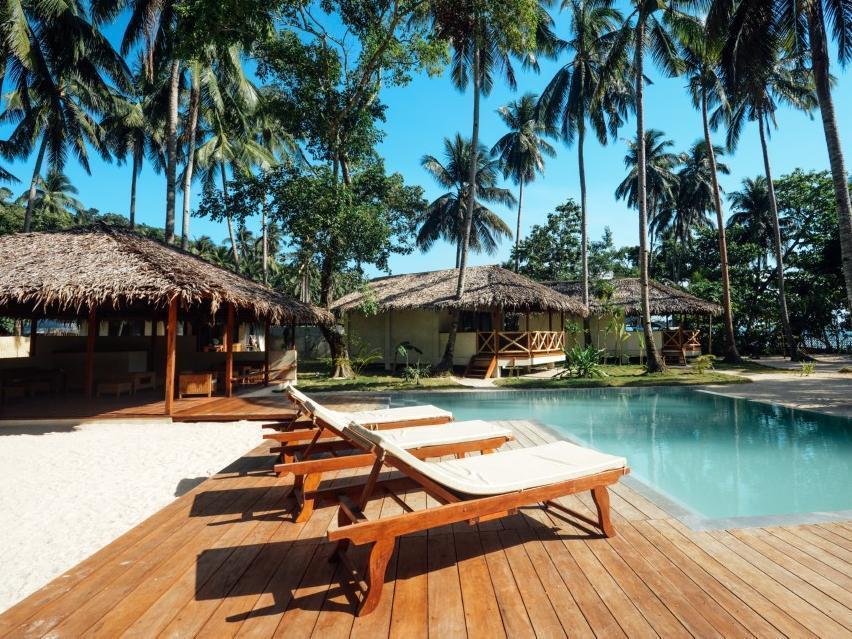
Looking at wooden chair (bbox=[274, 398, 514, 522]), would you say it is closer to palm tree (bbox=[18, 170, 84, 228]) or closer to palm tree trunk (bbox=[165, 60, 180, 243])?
palm tree trunk (bbox=[165, 60, 180, 243])

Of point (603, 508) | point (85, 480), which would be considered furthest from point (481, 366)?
point (603, 508)

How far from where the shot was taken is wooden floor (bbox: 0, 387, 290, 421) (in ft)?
23.6

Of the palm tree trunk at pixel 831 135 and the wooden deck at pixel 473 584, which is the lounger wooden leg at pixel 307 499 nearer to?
the wooden deck at pixel 473 584

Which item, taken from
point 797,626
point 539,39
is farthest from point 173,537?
point 539,39

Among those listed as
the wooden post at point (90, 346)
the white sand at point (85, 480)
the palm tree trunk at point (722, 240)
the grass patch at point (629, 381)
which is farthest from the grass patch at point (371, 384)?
the palm tree trunk at point (722, 240)

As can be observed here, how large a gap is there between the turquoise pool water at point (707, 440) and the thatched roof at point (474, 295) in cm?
388

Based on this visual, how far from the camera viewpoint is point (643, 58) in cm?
1308

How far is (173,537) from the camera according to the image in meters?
Result: 2.68

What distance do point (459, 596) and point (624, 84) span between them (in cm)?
1888

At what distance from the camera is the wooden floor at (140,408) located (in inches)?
283

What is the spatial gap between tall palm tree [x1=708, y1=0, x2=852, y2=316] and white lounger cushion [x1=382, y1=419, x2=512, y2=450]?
9.01 metres

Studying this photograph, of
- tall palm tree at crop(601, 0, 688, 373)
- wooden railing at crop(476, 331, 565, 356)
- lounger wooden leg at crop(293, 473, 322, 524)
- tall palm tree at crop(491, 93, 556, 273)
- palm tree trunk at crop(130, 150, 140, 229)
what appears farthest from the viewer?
tall palm tree at crop(491, 93, 556, 273)

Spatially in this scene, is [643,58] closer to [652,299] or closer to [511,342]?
[511,342]

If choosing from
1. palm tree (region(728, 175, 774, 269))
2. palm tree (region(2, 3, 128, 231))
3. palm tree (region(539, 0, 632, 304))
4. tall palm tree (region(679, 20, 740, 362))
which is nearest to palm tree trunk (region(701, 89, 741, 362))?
tall palm tree (region(679, 20, 740, 362))
